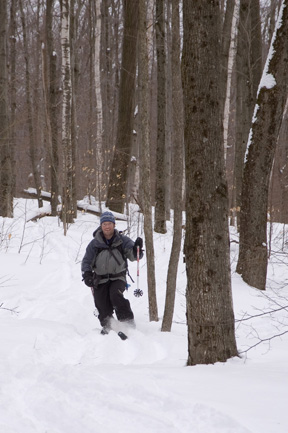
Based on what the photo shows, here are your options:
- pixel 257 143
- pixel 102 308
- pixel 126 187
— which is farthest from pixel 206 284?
pixel 126 187

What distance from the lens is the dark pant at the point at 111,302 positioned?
20.5ft

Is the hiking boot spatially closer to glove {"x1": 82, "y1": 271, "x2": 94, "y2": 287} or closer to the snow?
the snow

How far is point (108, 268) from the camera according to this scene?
252 inches

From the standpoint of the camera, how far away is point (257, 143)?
730cm

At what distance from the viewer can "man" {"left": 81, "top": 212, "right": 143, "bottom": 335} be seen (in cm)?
627

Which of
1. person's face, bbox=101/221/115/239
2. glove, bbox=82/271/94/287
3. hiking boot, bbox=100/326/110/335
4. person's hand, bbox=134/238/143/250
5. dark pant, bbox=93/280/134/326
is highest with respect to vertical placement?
person's face, bbox=101/221/115/239

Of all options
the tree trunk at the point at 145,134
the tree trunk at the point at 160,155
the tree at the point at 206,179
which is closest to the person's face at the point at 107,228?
the tree trunk at the point at 145,134

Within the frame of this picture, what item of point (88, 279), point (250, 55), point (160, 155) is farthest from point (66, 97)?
point (88, 279)

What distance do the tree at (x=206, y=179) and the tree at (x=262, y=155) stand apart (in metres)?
3.65

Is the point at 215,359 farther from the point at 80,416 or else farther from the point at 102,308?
the point at 102,308

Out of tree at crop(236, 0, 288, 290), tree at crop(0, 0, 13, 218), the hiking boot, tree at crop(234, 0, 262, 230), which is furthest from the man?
tree at crop(0, 0, 13, 218)

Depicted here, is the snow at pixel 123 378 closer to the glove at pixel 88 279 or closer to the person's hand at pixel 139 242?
the glove at pixel 88 279

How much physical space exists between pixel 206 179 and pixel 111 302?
3.29 metres

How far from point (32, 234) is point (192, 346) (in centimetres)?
828
